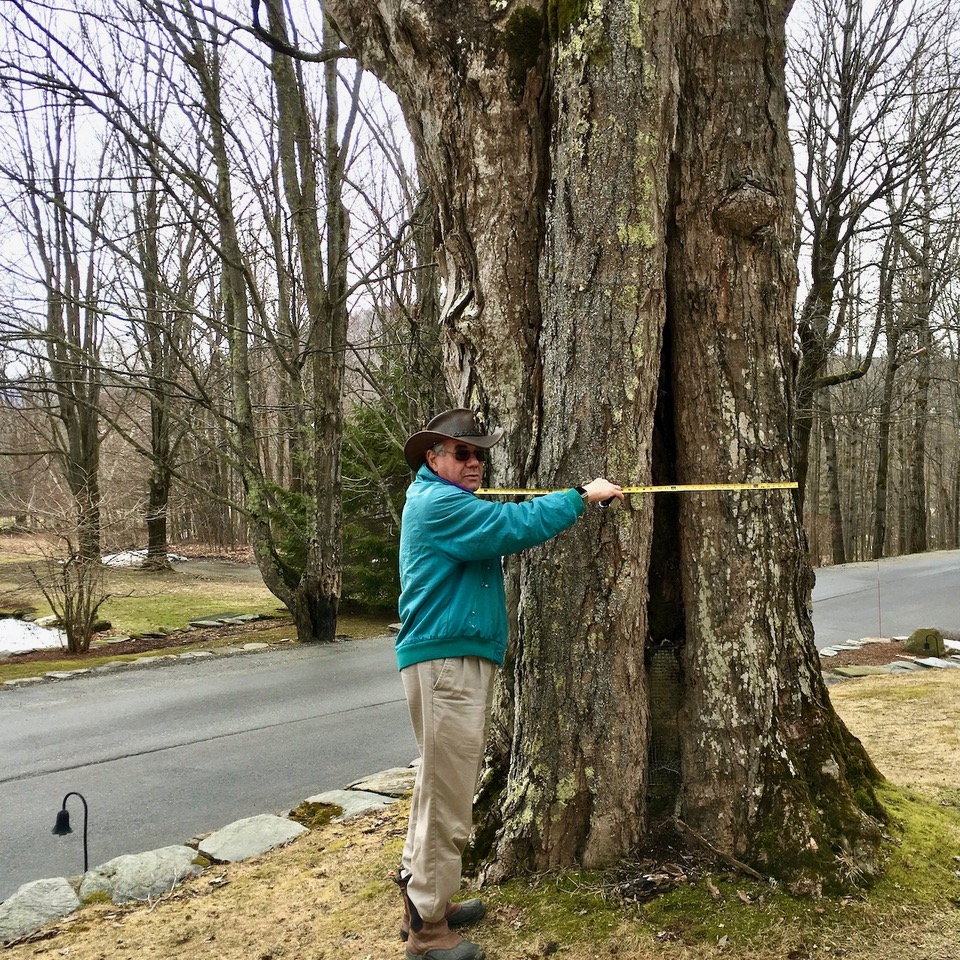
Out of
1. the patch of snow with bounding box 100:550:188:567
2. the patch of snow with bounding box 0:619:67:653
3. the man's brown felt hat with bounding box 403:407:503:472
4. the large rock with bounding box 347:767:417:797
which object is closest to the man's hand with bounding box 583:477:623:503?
the man's brown felt hat with bounding box 403:407:503:472

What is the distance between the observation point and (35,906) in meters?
4.12

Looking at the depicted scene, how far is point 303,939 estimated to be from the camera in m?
3.52

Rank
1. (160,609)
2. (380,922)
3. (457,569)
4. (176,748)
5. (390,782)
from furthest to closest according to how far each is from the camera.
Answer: (160,609) → (176,748) → (390,782) → (380,922) → (457,569)

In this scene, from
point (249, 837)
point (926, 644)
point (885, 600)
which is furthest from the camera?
point (885, 600)

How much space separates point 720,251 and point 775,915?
105 inches

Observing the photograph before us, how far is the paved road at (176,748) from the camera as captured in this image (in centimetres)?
535

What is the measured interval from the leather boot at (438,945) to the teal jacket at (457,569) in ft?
3.30

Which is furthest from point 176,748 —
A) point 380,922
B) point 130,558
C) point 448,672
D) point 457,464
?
point 130,558

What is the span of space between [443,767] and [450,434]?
132cm

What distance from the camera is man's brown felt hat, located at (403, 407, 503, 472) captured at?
3.42m

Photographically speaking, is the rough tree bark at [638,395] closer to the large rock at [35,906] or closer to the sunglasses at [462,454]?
the sunglasses at [462,454]

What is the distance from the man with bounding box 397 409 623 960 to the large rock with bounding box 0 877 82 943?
1.98 meters

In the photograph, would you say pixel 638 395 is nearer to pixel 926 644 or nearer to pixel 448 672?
pixel 448 672

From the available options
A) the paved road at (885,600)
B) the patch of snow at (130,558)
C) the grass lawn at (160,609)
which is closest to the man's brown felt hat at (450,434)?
the grass lawn at (160,609)
